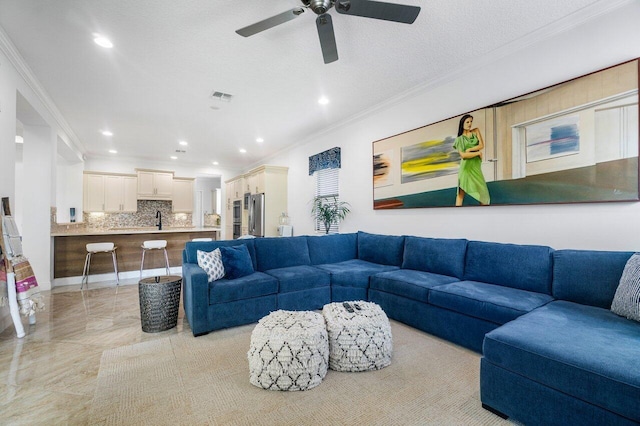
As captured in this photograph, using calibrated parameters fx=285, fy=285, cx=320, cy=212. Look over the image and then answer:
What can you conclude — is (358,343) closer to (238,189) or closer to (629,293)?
(629,293)

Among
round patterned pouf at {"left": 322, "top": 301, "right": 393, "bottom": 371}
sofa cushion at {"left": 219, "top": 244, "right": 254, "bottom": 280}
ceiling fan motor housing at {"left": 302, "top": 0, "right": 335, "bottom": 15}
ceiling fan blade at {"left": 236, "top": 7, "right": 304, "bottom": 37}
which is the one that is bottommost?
round patterned pouf at {"left": 322, "top": 301, "right": 393, "bottom": 371}

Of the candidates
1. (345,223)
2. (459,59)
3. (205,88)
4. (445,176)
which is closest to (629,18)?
(459,59)

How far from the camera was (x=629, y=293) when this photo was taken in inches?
71.7

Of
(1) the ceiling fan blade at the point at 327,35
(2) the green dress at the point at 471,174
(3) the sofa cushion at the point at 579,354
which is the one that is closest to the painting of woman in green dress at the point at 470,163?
(2) the green dress at the point at 471,174

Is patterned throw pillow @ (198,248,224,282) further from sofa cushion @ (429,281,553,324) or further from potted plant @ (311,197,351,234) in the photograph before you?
potted plant @ (311,197,351,234)

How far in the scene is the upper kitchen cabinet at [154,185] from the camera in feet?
25.1

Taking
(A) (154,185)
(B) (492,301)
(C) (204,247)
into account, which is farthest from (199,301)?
(A) (154,185)

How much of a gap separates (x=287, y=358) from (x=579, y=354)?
158cm

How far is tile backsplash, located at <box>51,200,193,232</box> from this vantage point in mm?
7391

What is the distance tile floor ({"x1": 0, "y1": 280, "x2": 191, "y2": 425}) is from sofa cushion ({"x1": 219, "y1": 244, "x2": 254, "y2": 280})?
0.70 meters

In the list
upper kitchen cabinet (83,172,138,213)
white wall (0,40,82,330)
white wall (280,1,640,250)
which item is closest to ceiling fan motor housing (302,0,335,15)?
white wall (280,1,640,250)

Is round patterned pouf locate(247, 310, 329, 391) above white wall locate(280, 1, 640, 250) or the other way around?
Result: the other way around

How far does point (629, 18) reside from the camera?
2213 millimetres

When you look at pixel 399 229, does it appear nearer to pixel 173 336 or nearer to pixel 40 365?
pixel 173 336
